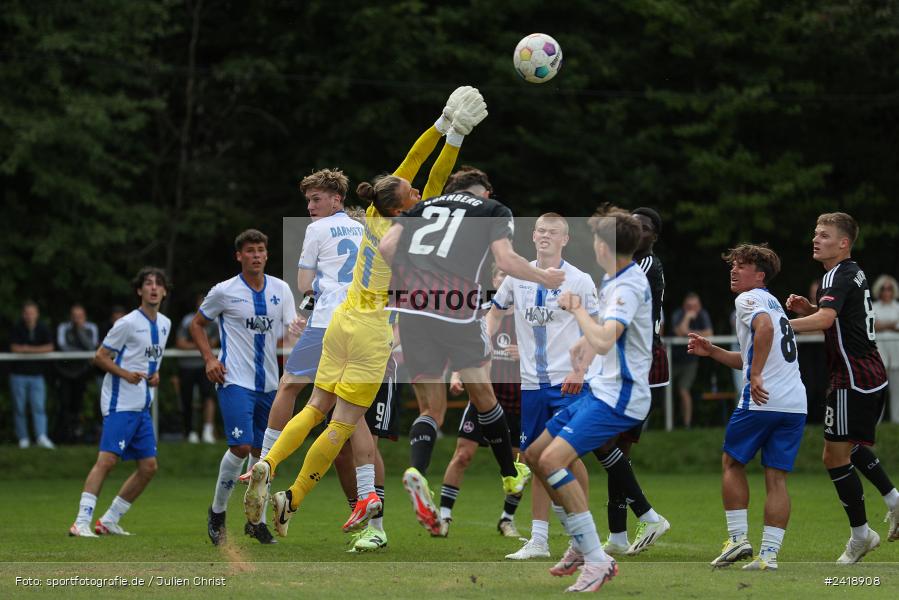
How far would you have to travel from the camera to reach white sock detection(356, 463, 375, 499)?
31.2 ft

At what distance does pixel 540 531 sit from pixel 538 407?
883 mm

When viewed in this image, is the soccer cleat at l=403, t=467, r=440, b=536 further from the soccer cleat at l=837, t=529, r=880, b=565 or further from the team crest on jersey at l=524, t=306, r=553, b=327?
the soccer cleat at l=837, t=529, r=880, b=565

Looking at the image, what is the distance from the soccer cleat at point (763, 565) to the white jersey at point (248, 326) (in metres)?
4.22

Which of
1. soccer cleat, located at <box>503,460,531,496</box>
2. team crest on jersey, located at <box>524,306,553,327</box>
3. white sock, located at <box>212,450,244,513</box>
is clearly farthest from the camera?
white sock, located at <box>212,450,244,513</box>

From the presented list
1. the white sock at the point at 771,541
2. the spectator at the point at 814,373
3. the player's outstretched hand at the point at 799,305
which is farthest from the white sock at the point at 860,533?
the spectator at the point at 814,373

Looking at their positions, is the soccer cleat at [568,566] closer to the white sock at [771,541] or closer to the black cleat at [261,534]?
the white sock at [771,541]

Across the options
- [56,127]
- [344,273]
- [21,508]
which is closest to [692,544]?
[344,273]

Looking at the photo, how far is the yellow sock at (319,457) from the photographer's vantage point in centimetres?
864

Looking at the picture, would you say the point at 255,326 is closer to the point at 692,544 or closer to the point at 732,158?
the point at 692,544

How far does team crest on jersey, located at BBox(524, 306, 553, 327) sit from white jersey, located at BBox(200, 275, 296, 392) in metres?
2.12

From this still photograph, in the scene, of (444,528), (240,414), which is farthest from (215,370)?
(444,528)

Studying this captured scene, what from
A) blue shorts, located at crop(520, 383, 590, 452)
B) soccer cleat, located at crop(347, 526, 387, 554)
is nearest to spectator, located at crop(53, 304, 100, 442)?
soccer cleat, located at crop(347, 526, 387, 554)

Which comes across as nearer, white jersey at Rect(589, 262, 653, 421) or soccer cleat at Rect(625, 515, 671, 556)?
white jersey at Rect(589, 262, 653, 421)

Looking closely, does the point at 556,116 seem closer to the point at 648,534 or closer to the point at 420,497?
the point at 420,497
